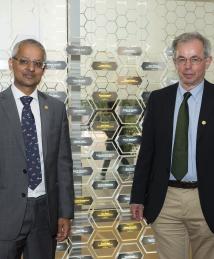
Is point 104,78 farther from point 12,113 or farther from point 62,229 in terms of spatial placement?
point 62,229

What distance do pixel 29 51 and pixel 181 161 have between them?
0.91 m

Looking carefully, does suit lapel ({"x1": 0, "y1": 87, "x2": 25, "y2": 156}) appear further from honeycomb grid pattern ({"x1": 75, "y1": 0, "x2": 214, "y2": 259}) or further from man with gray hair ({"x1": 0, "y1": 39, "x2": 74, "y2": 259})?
honeycomb grid pattern ({"x1": 75, "y1": 0, "x2": 214, "y2": 259})

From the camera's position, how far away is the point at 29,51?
76.5 inches

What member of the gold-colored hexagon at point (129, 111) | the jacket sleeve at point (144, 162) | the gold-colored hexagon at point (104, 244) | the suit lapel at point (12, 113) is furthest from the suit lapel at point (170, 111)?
the gold-colored hexagon at point (104, 244)

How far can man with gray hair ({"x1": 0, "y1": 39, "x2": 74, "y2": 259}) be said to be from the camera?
6.16ft

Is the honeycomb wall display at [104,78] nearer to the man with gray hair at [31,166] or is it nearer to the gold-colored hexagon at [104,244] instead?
the gold-colored hexagon at [104,244]

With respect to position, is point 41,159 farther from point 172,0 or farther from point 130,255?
point 172,0

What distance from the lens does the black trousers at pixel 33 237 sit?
1.89m

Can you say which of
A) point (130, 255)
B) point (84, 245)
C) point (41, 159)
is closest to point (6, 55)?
point (41, 159)

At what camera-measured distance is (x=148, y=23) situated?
275 centimetres

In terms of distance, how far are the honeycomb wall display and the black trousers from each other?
73cm

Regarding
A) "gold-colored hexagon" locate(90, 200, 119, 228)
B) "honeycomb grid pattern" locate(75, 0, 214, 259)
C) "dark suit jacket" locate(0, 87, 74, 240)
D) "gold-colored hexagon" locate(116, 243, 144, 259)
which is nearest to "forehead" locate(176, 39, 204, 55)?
"dark suit jacket" locate(0, 87, 74, 240)

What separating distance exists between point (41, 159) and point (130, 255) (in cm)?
127

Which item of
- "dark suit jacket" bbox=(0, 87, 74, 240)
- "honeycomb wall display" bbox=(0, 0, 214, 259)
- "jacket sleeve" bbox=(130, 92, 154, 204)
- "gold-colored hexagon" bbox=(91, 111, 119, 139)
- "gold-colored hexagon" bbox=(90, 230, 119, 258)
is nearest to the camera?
"dark suit jacket" bbox=(0, 87, 74, 240)
